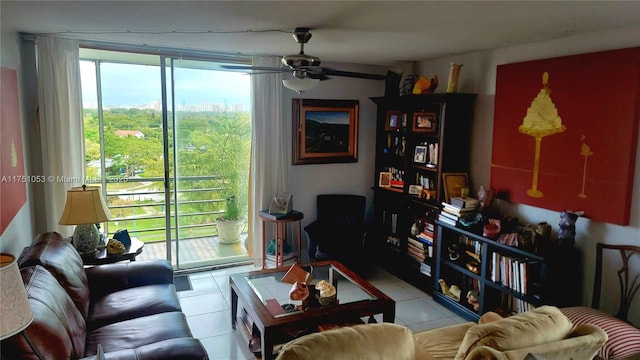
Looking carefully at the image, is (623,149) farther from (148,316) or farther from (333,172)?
(148,316)

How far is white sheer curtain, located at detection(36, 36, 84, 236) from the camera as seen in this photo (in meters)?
3.66

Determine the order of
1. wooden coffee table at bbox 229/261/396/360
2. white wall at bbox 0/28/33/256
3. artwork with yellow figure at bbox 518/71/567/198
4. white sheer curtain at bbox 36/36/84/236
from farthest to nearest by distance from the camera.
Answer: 1. white sheer curtain at bbox 36/36/84/236
2. artwork with yellow figure at bbox 518/71/567/198
3. white wall at bbox 0/28/33/256
4. wooden coffee table at bbox 229/261/396/360

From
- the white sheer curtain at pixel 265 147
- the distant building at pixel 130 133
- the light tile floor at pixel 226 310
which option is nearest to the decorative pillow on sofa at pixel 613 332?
the light tile floor at pixel 226 310

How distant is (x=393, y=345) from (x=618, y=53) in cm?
260

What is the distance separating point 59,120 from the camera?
374 cm

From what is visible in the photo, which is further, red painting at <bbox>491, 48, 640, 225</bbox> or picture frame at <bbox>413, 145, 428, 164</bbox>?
picture frame at <bbox>413, 145, 428, 164</bbox>

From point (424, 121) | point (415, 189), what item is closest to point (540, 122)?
point (424, 121)

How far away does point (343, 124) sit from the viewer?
5.10 metres

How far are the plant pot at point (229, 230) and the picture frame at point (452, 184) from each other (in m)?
2.41

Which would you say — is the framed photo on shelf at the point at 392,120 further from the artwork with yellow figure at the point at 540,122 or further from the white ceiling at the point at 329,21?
the artwork with yellow figure at the point at 540,122

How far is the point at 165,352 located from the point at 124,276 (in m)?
1.30

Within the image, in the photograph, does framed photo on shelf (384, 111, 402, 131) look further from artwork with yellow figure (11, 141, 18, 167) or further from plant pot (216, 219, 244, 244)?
artwork with yellow figure (11, 141, 18, 167)

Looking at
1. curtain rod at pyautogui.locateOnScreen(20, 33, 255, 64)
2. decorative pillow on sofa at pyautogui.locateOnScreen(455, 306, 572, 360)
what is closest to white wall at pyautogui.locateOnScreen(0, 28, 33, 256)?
curtain rod at pyautogui.locateOnScreen(20, 33, 255, 64)

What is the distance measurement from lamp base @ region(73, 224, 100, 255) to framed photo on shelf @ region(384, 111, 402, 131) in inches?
124
